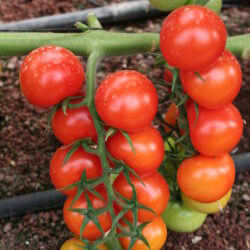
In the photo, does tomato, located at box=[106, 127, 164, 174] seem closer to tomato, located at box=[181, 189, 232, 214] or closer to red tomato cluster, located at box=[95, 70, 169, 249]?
red tomato cluster, located at box=[95, 70, 169, 249]

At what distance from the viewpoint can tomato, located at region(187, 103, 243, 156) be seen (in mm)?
928

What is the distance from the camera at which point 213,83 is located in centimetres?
86

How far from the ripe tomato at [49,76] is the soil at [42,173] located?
46 cm

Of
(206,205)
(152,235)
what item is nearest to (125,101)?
(152,235)

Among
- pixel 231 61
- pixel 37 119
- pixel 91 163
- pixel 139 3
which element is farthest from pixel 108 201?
pixel 139 3

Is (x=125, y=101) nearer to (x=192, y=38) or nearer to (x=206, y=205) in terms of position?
(x=192, y=38)

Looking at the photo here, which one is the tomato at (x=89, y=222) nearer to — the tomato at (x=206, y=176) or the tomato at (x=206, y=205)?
the tomato at (x=206, y=176)

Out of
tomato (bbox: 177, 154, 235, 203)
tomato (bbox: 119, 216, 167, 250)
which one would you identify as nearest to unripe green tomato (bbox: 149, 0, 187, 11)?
tomato (bbox: 177, 154, 235, 203)

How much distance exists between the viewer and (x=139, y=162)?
36.5 inches

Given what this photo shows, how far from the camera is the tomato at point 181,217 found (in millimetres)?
1272

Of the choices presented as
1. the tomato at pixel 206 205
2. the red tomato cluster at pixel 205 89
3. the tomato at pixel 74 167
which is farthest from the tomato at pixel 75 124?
the tomato at pixel 206 205

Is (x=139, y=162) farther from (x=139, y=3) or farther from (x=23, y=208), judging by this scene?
(x=139, y=3)

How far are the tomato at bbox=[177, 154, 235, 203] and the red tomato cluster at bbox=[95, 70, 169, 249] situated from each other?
0.17 ft

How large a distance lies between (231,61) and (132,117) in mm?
208
